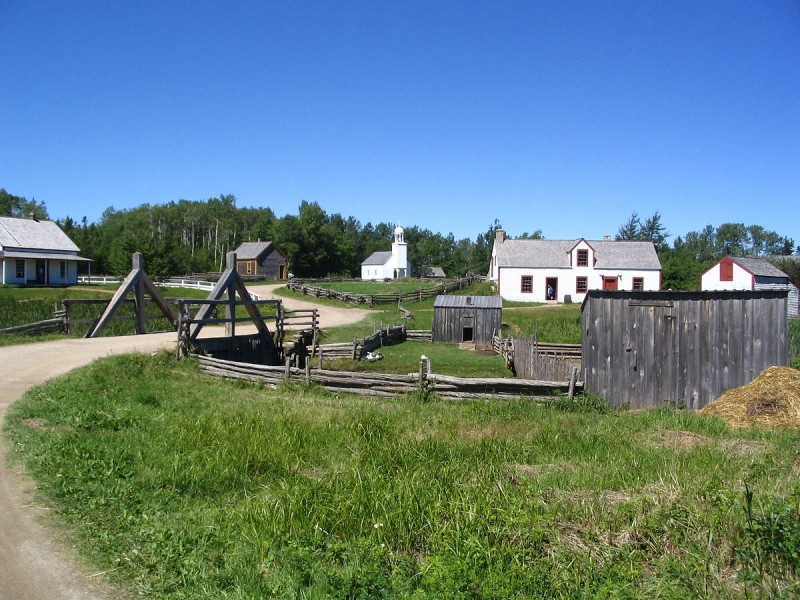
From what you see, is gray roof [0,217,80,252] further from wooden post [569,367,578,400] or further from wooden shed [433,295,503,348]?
wooden post [569,367,578,400]

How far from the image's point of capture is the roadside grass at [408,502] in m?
5.41

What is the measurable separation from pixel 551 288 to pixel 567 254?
3.09 m

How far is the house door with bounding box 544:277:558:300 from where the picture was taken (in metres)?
51.7

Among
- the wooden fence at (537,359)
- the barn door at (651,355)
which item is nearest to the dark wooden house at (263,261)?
the wooden fence at (537,359)

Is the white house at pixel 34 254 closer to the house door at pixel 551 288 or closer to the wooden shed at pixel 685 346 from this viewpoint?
the house door at pixel 551 288

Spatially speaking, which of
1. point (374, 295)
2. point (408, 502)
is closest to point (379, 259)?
point (374, 295)

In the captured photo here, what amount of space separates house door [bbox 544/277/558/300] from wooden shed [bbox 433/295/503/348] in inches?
750

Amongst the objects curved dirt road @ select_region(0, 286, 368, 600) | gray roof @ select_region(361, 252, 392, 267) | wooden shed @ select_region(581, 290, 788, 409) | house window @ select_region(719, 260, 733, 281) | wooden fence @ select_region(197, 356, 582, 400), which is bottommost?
curved dirt road @ select_region(0, 286, 368, 600)

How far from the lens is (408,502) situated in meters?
6.87

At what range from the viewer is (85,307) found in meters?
33.1

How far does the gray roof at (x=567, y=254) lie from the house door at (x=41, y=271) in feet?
125

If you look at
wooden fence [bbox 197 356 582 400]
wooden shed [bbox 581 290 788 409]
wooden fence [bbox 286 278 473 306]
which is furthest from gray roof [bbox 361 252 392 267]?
wooden shed [bbox 581 290 788 409]

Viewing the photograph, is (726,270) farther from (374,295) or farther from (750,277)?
(374,295)

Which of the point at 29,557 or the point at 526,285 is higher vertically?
the point at 526,285
